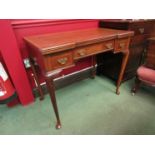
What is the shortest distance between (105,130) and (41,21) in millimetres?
1281

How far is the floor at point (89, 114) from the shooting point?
Result: 1131 millimetres

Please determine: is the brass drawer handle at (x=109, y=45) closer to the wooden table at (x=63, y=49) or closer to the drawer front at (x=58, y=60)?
the wooden table at (x=63, y=49)

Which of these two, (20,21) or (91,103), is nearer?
(20,21)

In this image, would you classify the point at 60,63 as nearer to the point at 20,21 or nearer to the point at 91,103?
the point at 20,21

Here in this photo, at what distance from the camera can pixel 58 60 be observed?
2.79ft

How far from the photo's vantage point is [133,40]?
1.42m

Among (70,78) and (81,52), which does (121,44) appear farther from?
(70,78)

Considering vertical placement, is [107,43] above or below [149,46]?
above

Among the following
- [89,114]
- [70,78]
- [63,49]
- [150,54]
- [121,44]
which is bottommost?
[89,114]

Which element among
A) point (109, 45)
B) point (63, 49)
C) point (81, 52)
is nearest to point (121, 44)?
point (109, 45)

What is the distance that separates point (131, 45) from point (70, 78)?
943 millimetres

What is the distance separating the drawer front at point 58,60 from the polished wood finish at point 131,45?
2.69ft
